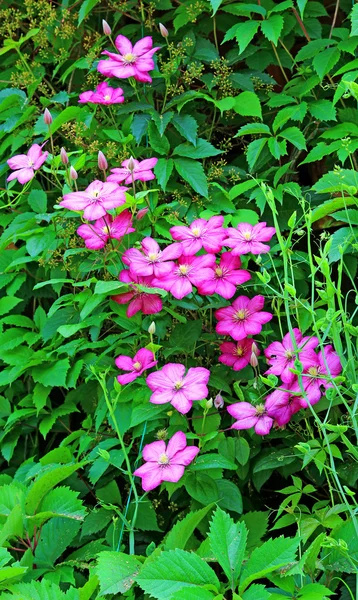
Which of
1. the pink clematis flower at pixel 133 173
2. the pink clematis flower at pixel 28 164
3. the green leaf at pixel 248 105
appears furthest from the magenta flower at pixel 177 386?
the green leaf at pixel 248 105

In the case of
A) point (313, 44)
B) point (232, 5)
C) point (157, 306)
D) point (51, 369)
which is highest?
point (232, 5)

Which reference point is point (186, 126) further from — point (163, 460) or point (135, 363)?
point (163, 460)

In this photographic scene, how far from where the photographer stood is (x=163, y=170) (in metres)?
1.85

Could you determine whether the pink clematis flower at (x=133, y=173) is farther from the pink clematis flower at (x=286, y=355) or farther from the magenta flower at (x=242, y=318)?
the pink clematis flower at (x=286, y=355)

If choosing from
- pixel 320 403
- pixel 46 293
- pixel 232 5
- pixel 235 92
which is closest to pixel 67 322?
pixel 46 293

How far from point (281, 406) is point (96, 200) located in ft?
1.83

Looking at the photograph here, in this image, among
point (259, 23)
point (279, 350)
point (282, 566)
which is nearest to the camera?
point (282, 566)

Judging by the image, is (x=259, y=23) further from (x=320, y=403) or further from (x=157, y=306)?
(x=320, y=403)

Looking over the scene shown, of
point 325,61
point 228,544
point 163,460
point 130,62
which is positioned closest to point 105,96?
point 130,62

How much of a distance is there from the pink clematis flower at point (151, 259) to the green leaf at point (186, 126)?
403mm

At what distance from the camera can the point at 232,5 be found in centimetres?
199

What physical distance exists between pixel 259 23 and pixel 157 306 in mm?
842

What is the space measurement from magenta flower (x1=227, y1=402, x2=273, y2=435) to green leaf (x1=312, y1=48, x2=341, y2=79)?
875 mm

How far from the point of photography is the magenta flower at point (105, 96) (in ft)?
6.19
